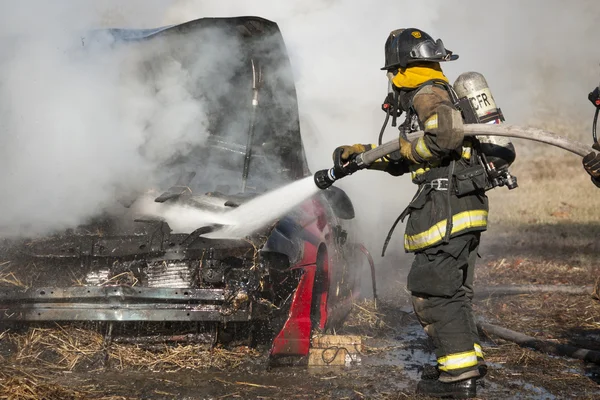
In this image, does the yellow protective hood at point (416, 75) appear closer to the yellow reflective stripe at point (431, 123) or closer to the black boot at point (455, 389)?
the yellow reflective stripe at point (431, 123)

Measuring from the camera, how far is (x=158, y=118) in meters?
5.76

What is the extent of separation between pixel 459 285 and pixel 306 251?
1.09 meters

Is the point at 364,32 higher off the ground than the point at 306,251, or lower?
higher

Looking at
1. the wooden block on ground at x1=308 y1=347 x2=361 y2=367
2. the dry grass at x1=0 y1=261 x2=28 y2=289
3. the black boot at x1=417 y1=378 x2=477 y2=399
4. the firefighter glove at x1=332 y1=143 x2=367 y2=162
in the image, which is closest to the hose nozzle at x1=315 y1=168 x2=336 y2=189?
the firefighter glove at x1=332 y1=143 x2=367 y2=162

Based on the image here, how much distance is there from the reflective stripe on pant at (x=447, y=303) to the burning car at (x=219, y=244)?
34.4 inches

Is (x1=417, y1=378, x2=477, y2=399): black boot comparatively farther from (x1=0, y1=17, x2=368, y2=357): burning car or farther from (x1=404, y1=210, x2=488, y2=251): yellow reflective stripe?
(x1=0, y1=17, x2=368, y2=357): burning car

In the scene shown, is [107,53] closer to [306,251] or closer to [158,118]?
[158,118]

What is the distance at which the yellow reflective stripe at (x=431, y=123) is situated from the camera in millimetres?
3968

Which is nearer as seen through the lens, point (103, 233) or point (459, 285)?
point (459, 285)

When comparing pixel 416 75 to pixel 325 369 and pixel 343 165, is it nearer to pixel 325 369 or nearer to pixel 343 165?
pixel 343 165

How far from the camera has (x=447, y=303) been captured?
4.17 metres

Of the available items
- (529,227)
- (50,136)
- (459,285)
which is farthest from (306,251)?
(529,227)

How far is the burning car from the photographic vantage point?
14.1 feet

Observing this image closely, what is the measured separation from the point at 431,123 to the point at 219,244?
4.99 ft
